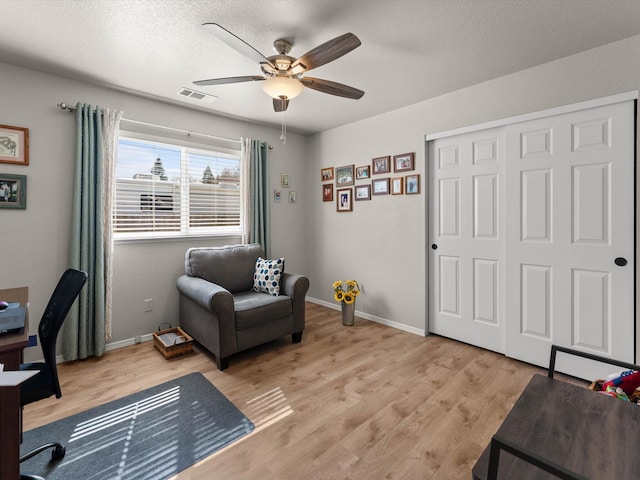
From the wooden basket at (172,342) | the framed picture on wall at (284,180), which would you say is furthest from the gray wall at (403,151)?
the wooden basket at (172,342)

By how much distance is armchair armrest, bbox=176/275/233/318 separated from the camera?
8.39ft

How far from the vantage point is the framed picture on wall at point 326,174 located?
4.36m

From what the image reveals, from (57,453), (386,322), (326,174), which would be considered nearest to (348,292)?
(386,322)

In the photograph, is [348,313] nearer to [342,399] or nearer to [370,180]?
[342,399]

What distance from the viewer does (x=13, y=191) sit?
2.54 meters

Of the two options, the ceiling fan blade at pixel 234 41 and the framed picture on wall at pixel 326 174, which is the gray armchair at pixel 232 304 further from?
the ceiling fan blade at pixel 234 41

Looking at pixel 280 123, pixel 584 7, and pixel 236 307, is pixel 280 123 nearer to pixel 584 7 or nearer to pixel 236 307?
pixel 236 307

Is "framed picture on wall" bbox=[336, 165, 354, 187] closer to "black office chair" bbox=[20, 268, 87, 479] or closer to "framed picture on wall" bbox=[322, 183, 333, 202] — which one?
"framed picture on wall" bbox=[322, 183, 333, 202]

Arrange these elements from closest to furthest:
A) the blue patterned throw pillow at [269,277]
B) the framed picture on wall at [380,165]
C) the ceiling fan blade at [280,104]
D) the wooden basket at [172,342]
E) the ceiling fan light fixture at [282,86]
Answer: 1. the ceiling fan light fixture at [282,86]
2. the ceiling fan blade at [280,104]
3. the wooden basket at [172,342]
4. the blue patterned throw pillow at [269,277]
5. the framed picture on wall at [380,165]

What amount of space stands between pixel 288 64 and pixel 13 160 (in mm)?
2398

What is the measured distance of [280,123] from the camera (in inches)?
162

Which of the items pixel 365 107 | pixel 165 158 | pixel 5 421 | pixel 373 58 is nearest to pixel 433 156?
pixel 365 107

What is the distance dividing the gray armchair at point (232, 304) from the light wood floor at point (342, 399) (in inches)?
8.2

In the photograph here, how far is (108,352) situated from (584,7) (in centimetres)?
453
